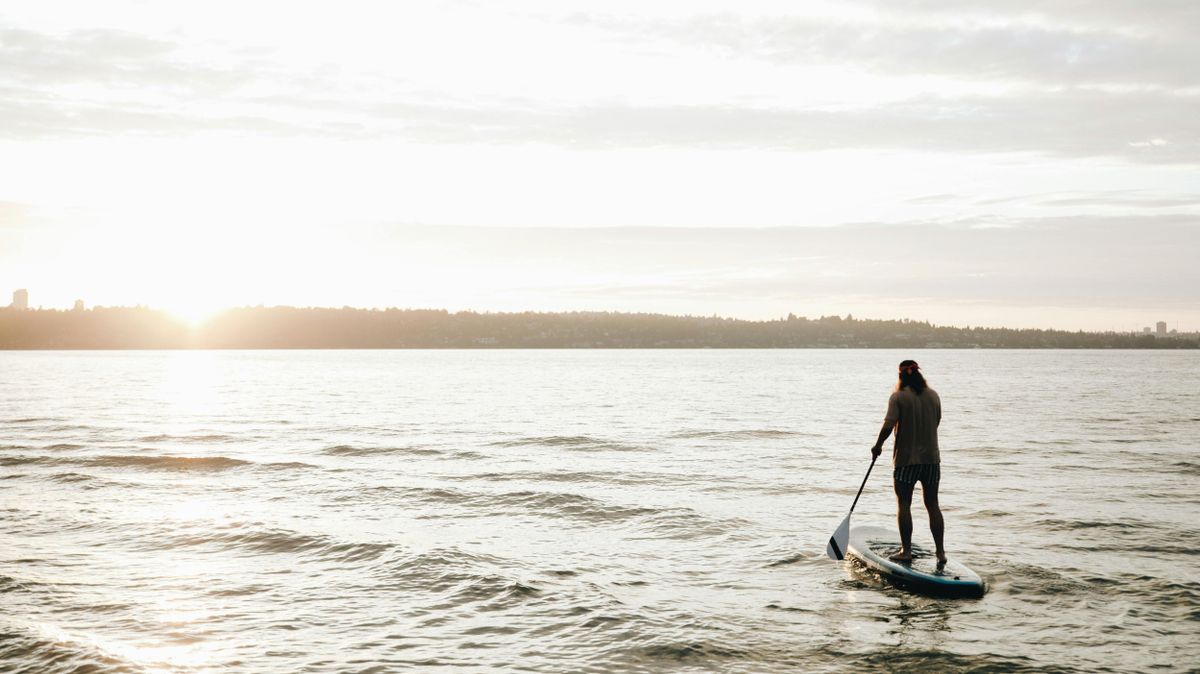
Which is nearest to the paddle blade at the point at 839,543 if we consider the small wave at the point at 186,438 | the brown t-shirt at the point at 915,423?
the brown t-shirt at the point at 915,423

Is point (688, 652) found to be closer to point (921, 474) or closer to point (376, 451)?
point (921, 474)

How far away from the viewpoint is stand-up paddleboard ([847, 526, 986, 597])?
45.4ft

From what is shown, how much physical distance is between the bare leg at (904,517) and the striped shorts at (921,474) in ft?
0.43

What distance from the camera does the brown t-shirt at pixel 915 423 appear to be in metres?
14.2

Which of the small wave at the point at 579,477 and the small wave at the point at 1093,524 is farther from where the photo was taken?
the small wave at the point at 579,477

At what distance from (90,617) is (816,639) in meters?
9.71

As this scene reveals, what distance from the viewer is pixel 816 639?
11961mm

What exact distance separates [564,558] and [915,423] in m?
6.43

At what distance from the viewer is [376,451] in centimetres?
3472

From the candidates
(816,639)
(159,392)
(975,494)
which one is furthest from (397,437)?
(159,392)

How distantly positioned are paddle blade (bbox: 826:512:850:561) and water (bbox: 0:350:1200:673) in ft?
1.40

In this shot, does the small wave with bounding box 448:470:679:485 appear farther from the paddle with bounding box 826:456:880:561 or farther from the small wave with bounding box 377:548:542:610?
the paddle with bounding box 826:456:880:561

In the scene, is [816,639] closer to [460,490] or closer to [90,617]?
[90,617]

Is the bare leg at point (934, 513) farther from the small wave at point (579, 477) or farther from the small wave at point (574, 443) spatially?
the small wave at point (574, 443)
